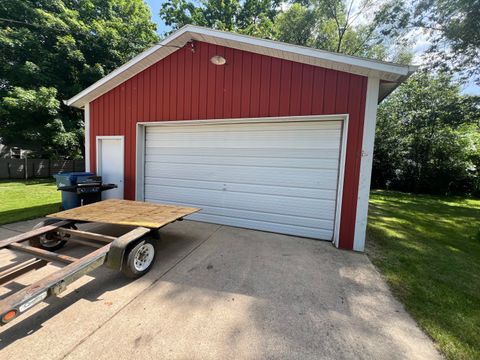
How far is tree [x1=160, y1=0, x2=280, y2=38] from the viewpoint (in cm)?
1805

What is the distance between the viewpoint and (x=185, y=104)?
5.23 metres

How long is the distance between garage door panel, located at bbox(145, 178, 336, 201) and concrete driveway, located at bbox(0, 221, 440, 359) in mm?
1462

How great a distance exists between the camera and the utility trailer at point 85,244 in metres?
1.78

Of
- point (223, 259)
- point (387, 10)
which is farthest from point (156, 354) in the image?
point (387, 10)

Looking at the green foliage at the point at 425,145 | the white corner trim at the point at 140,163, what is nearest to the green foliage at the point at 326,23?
the green foliage at the point at 425,145

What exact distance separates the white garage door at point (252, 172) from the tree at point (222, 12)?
16717 mm

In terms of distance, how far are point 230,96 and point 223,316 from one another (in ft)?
13.6

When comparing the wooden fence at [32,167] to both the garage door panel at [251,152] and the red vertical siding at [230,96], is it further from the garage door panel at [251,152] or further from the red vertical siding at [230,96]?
the garage door panel at [251,152]

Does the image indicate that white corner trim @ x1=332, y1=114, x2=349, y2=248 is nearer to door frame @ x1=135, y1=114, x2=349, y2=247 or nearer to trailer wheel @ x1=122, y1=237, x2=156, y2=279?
door frame @ x1=135, y1=114, x2=349, y2=247

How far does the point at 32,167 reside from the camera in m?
13.6

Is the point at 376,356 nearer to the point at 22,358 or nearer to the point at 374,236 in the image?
the point at 22,358

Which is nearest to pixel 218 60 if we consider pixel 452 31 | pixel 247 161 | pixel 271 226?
pixel 247 161

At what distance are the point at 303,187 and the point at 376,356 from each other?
3092mm

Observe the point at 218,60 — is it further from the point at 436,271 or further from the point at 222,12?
the point at 222,12
